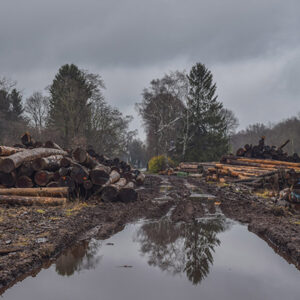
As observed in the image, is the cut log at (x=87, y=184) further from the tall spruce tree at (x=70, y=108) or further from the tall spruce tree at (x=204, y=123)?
the tall spruce tree at (x=204, y=123)

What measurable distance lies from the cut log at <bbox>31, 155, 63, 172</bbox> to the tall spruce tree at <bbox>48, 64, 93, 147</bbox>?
20.0m

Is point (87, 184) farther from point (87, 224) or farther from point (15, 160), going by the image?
point (87, 224)

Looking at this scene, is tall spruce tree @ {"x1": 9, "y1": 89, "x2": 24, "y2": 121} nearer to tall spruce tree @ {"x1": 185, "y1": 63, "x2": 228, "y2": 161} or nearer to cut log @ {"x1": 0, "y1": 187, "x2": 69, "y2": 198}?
tall spruce tree @ {"x1": 185, "y1": 63, "x2": 228, "y2": 161}

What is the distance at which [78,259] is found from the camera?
4.35 meters

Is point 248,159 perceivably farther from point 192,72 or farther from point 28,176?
point 192,72

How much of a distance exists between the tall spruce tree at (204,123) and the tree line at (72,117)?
8128 mm

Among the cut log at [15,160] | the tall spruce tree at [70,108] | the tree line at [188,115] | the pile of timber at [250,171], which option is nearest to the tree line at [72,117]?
the tall spruce tree at [70,108]

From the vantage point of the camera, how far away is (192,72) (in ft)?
122

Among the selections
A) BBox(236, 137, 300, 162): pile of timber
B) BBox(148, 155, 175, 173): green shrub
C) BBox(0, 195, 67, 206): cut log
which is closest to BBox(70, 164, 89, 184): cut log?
BBox(0, 195, 67, 206): cut log

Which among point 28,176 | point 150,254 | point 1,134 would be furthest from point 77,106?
point 150,254

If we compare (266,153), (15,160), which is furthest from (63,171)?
(266,153)

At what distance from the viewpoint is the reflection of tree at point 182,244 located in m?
4.05

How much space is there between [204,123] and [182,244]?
104ft

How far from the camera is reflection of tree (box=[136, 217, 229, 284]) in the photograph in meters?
4.05
